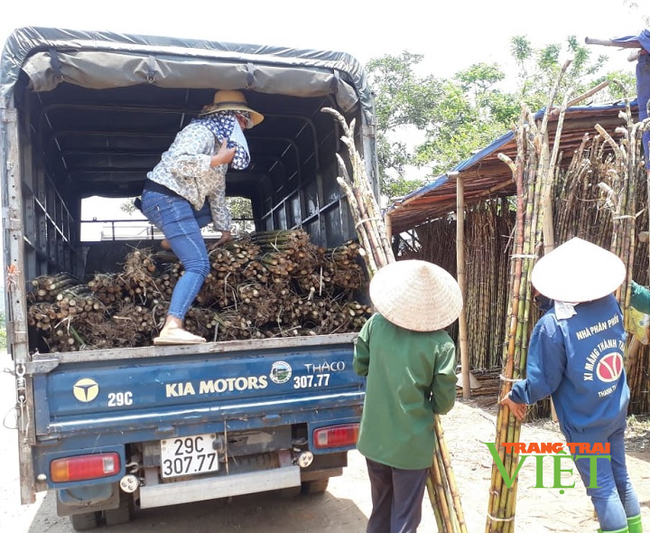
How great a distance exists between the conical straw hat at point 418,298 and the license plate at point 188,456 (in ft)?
4.26

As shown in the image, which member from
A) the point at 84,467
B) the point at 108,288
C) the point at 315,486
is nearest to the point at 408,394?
the point at 84,467

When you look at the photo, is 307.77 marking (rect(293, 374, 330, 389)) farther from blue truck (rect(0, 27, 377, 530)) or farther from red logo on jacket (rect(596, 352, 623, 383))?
red logo on jacket (rect(596, 352, 623, 383))

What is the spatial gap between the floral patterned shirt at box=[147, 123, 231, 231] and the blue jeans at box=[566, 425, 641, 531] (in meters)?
2.56

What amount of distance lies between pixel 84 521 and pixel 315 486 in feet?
5.00

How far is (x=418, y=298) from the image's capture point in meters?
2.62

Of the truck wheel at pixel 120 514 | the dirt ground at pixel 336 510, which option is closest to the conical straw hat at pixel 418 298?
the dirt ground at pixel 336 510

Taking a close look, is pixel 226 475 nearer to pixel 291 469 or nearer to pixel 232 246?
pixel 291 469

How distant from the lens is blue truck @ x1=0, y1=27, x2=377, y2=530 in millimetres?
2939

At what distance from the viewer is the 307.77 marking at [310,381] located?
131 inches

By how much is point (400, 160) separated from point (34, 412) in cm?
1451

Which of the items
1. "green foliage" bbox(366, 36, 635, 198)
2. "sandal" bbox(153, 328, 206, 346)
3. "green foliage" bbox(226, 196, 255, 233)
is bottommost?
"sandal" bbox(153, 328, 206, 346)

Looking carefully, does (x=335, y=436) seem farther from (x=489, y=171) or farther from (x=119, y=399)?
(x=489, y=171)

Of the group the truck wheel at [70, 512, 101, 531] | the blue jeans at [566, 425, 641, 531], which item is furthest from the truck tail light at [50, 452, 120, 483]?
the blue jeans at [566, 425, 641, 531]

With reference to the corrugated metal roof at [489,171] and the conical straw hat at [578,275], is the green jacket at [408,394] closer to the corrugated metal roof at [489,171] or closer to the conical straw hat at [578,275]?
the conical straw hat at [578,275]
